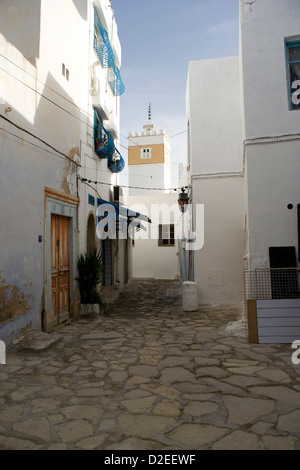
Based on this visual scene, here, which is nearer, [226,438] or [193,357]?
[226,438]

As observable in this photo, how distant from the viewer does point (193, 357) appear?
198 inches

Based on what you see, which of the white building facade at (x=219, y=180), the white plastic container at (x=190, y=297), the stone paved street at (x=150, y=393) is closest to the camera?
the stone paved street at (x=150, y=393)

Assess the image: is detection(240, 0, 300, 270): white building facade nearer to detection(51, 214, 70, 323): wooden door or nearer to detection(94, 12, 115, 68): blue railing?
detection(51, 214, 70, 323): wooden door

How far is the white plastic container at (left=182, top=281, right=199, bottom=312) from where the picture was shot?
888 cm

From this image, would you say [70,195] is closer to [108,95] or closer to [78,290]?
[78,290]

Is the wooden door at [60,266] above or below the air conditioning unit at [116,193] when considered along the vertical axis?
below

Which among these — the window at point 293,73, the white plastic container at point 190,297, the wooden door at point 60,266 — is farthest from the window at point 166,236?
the window at point 293,73

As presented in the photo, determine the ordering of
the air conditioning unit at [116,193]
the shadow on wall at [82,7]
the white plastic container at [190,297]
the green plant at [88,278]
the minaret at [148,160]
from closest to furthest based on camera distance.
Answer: the green plant at [88,278]
the shadow on wall at [82,7]
the white plastic container at [190,297]
the air conditioning unit at [116,193]
the minaret at [148,160]

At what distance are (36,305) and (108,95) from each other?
28.5ft

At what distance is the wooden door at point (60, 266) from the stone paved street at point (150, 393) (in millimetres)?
750

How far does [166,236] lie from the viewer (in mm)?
18250

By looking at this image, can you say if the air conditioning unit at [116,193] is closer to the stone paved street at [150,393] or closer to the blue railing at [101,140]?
the blue railing at [101,140]

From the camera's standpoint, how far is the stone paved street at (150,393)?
282cm
